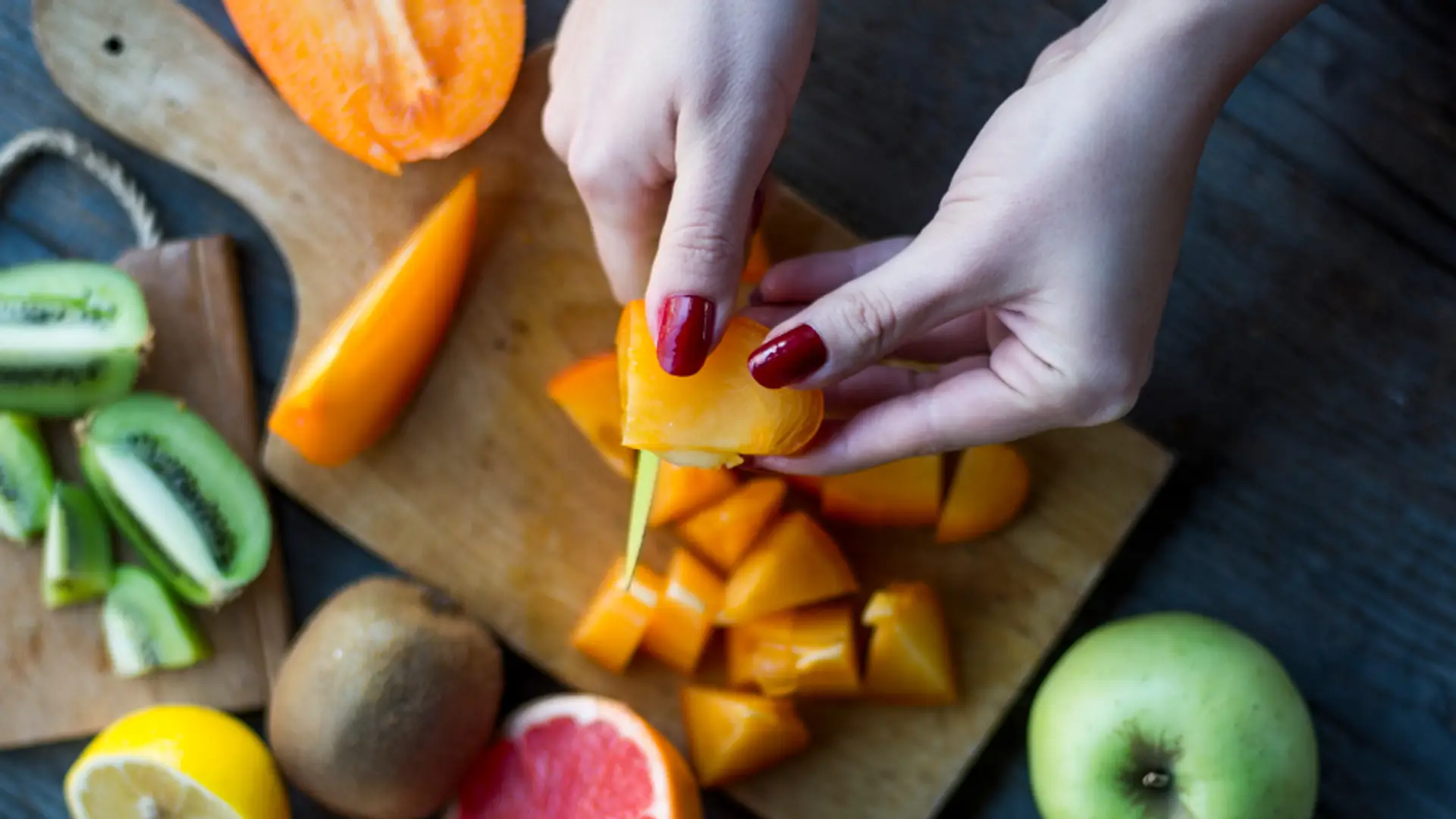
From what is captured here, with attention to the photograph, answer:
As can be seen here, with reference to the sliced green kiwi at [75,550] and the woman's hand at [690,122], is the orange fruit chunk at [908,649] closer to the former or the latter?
the woman's hand at [690,122]

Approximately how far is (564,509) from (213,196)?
27.0 inches

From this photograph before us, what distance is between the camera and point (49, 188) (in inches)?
59.2

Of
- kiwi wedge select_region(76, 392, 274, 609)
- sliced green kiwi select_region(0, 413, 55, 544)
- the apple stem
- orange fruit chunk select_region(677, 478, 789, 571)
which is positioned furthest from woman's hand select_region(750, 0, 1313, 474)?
sliced green kiwi select_region(0, 413, 55, 544)

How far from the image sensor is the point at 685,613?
1.40m

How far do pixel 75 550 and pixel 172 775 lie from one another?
37 cm

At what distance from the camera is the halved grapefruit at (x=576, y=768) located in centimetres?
133

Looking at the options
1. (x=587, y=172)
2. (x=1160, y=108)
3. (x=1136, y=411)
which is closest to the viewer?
(x=1160, y=108)

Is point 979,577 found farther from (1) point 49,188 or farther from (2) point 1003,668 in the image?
(1) point 49,188

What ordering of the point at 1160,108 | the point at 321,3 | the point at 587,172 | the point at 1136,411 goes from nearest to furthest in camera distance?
the point at 1160,108
the point at 587,172
the point at 321,3
the point at 1136,411

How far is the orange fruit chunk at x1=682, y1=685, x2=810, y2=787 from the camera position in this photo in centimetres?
137

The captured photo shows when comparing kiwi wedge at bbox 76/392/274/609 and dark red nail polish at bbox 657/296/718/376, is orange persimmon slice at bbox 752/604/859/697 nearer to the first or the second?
dark red nail polish at bbox 657/296/718/376

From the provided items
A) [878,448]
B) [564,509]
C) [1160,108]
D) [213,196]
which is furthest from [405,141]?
[1160,108]

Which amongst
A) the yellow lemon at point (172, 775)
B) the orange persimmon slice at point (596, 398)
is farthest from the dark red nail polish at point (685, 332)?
the yellow lemon at point (172, 775)

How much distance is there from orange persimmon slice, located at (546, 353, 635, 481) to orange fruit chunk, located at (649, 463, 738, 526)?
0.23 ft
